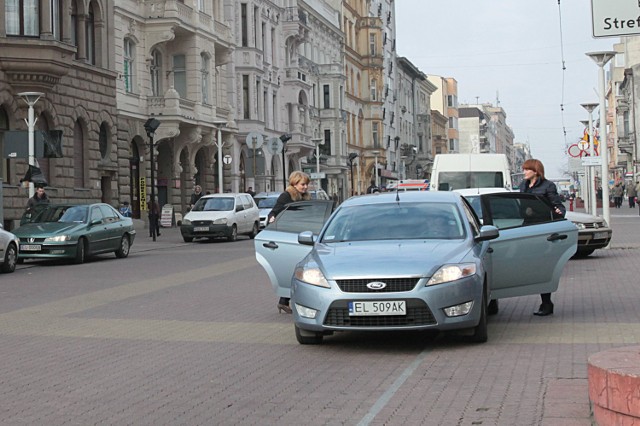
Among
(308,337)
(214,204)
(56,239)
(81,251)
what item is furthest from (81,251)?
(308,337)

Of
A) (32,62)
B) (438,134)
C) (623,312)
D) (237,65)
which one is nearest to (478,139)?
(438,134)

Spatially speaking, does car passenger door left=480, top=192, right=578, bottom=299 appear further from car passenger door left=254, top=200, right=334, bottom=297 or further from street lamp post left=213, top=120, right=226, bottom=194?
street lamp post left=213, top=120, right=226, bottom=194

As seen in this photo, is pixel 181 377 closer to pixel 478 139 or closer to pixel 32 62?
pixel 32 62

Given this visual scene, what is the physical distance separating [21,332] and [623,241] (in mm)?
19650

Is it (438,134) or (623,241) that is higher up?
(438,134)

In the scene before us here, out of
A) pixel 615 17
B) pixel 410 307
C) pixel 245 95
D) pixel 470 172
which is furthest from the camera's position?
pixel 245 95

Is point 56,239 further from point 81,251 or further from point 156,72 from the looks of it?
point 156,72

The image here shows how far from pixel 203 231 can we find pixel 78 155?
6.30 meters

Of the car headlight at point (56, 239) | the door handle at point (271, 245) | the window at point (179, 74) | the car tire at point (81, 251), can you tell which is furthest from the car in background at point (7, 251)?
the window at point (179, 74)

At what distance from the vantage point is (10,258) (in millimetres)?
22297

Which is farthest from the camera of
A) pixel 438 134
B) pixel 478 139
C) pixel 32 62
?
pixel 478 139

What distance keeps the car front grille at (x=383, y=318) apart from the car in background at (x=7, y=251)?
13.9 meters

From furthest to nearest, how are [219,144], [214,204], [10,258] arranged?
1. [219,144]
2. [214,204]
3. [10,258]

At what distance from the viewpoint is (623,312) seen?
41.0 feet
